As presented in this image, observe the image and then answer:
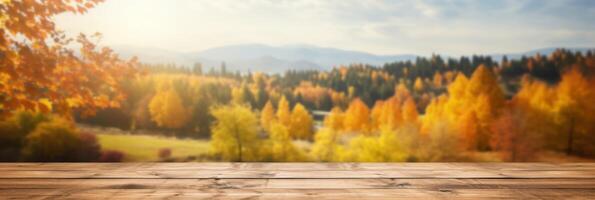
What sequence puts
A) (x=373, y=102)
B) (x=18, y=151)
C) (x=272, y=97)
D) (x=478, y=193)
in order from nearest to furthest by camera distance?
1. (x=478, y=193)
2. (x=18, y=151)
3. (x=272, y=97)
4. (x=373, y=102)

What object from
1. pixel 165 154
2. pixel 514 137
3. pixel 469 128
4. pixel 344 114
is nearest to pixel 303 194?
pixel 165 154

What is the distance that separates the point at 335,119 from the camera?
24.3 metres

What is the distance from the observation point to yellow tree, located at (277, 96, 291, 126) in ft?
67.7

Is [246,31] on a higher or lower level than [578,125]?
higher

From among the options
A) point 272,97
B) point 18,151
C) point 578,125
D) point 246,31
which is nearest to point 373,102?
point 272,97

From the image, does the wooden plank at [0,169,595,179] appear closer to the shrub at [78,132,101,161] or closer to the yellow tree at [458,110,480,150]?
the shrub at [78,132,101,161]

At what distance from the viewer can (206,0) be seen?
12555 millimetres

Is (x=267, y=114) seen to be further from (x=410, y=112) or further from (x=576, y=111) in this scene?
(x=576, y=111)

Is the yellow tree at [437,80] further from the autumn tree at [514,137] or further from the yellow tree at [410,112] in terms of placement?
the autumn tree at [514,137]

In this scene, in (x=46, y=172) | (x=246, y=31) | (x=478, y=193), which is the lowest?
(x=478, y=193)

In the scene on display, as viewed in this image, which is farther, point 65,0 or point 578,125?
point 578,125

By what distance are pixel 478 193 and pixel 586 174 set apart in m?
0.77

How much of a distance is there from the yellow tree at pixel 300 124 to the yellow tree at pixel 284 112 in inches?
10.9

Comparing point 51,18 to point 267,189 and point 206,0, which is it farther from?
point 206,0
